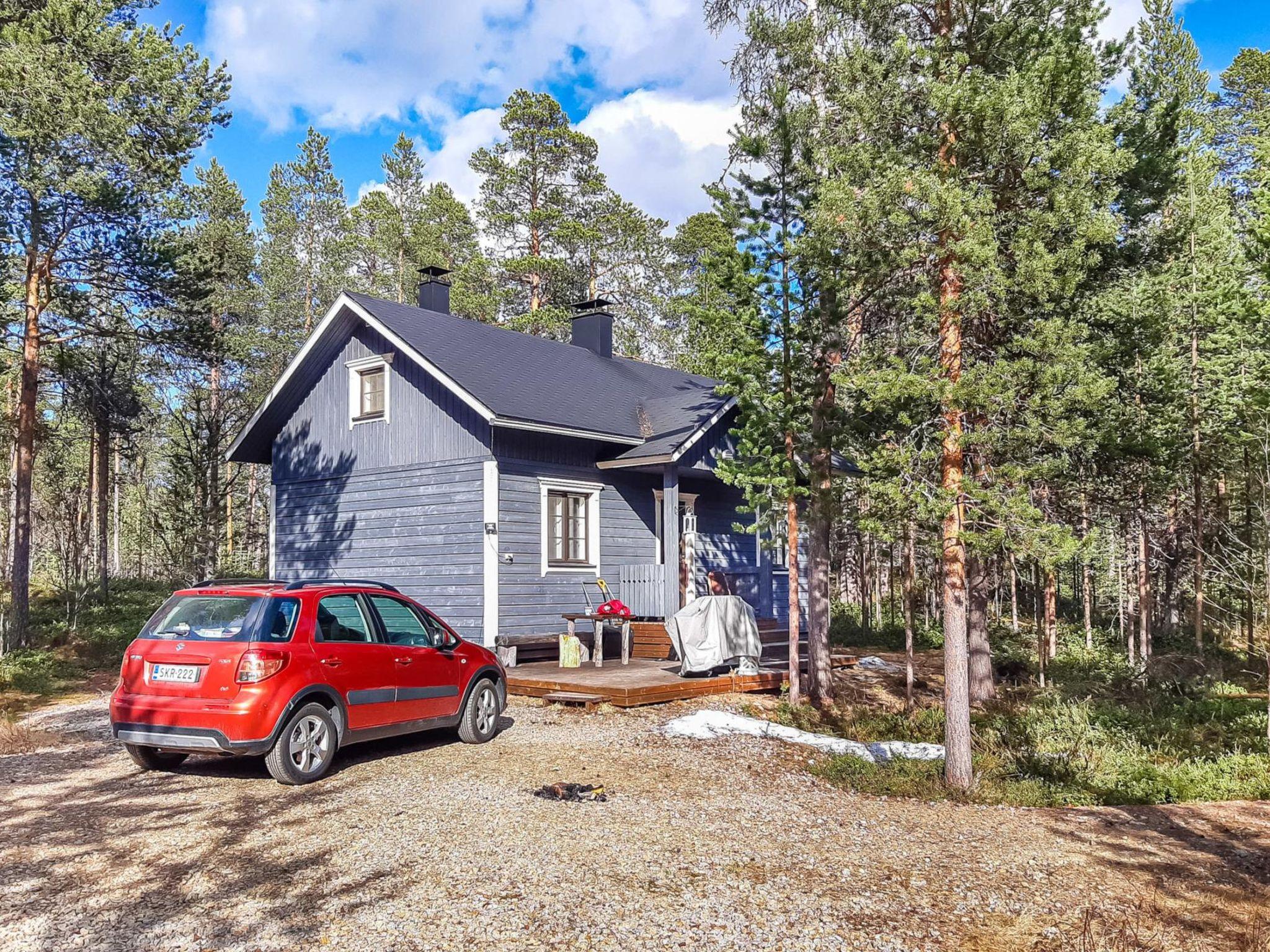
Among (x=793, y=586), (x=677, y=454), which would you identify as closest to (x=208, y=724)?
(x=793, y=586)

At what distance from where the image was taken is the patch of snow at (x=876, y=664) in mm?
18116

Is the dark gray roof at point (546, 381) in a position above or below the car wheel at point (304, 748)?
above

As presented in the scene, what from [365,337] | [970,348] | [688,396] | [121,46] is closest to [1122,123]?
[970,348]

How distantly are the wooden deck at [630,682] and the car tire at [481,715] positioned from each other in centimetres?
264

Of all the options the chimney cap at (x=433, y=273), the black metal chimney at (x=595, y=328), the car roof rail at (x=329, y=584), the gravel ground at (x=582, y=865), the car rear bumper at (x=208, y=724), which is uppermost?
the chimney cap at (x=433, y=273)

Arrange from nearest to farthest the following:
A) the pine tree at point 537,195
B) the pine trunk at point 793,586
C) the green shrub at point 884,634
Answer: the pine trunk at point 793,586
the green shrub at point 884,634
the pine tree at point 537,195

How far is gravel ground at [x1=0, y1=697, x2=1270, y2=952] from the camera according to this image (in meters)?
4.62

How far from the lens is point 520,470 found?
15.6 m

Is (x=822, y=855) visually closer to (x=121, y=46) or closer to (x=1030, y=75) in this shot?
(x=1030, y=75)

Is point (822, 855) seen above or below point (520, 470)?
below

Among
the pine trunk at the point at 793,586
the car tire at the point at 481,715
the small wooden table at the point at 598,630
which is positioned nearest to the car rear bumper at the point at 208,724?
the car tire at the point at 481,715

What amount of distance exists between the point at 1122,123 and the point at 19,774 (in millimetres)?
14939

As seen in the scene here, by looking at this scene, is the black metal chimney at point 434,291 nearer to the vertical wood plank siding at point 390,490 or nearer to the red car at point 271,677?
the vertical wood plank siding at point 390,490

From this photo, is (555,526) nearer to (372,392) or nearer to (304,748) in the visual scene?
(372,392)
